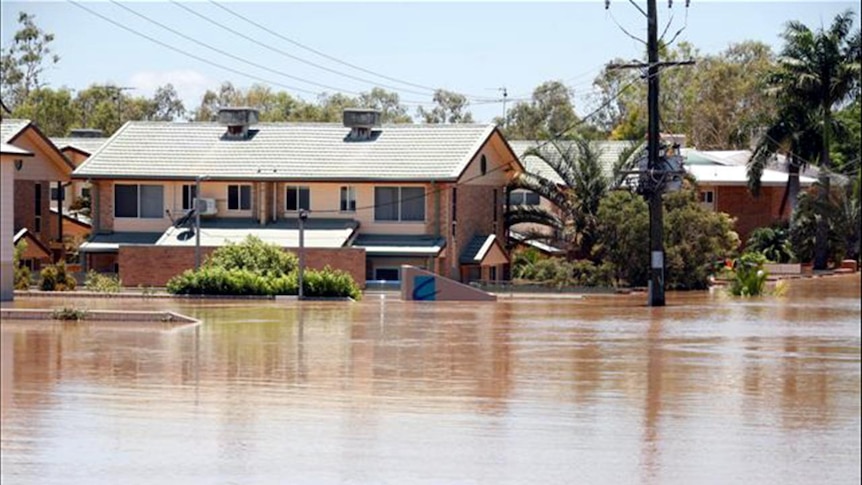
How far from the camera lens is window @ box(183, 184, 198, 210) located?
2024 inches

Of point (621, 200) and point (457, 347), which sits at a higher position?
point (621, 200)

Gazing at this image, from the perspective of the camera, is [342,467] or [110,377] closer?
[342,467]

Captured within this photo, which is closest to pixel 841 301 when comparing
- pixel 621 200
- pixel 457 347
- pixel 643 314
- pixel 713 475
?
pixel 713 475

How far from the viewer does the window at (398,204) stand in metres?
50.4

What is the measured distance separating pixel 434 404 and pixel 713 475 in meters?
5.06

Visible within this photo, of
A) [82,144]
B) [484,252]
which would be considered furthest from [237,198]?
[82,144]

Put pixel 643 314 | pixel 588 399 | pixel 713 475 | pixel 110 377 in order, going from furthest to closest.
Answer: pixel 643 314 → pixel 110 377 → pixel 588 399 → pixel 713 475

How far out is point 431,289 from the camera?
4228 cm

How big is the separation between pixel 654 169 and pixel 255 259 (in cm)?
1173

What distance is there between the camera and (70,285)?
42.3 metres

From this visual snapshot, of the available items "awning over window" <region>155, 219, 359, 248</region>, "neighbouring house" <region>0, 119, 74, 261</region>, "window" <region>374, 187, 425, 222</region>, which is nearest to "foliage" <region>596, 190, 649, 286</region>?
"window" <region>374, 187, 425, 222</region>

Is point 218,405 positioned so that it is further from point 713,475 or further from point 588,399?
point 713,475

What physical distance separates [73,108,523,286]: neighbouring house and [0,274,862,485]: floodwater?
65.7 ft

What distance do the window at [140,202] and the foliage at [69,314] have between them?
23498mm
